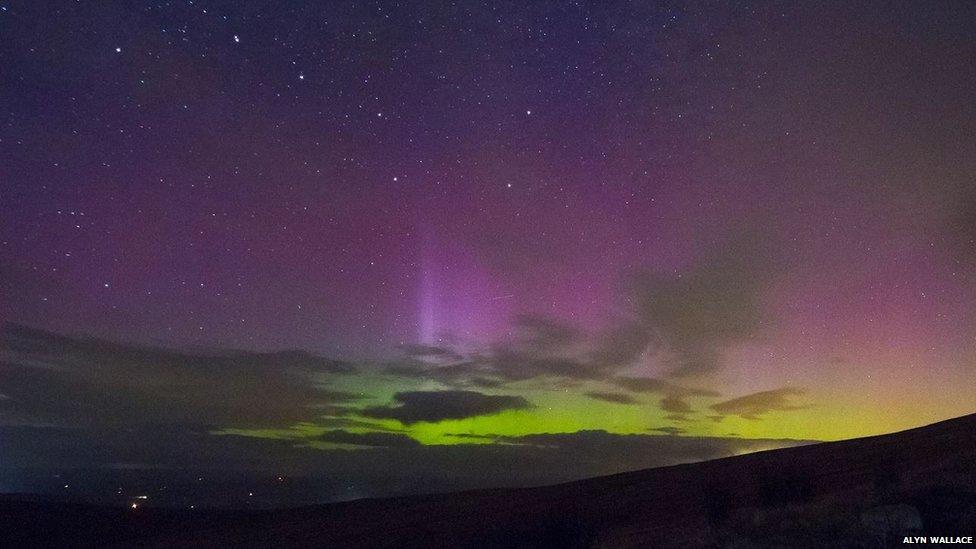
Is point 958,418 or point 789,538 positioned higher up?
point 958,418

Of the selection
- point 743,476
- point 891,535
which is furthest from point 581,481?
point 891,535

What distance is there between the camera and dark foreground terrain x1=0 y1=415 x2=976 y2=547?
14.8 m

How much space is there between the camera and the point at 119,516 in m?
32.4

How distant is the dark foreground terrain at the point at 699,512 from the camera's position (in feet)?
48.5

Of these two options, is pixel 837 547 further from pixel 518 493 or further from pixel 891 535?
pixel 518 493

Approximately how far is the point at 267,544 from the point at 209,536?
174 inches

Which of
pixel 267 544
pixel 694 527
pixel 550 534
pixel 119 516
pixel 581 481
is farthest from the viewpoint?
pixel 119 516

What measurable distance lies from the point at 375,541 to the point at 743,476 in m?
11.9

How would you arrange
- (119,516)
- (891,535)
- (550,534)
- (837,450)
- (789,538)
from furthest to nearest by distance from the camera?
(119,516)
(837,450)
(550,534)
(789,538)
(891,535)

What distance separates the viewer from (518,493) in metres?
25.6

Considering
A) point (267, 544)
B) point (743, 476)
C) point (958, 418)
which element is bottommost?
point (267, 544)

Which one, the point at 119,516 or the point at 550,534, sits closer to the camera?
the point at 550,534

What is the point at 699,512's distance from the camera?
53.8 ft

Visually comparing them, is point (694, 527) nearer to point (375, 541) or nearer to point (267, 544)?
point (375, 541)
